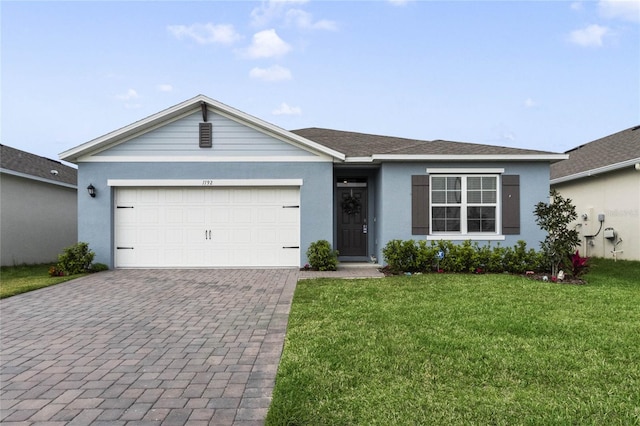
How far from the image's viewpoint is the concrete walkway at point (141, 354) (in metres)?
2.86

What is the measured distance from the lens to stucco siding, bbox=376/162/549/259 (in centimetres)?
985

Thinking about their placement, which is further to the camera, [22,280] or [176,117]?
[176,117]

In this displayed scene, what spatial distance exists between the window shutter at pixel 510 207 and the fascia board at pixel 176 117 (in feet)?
14.1

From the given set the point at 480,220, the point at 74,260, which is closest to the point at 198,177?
the point at 74,260

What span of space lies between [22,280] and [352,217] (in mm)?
8469

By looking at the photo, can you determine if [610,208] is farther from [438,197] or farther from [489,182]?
[438,197]

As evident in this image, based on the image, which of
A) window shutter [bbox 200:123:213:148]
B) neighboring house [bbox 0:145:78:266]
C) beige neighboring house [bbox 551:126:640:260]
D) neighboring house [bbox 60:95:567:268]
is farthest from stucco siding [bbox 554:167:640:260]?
neighboring house [bbox 0:145:78:266]

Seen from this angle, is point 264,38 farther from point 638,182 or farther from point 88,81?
point 638,182

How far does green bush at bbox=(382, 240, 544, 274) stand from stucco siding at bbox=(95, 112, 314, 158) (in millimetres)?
3523

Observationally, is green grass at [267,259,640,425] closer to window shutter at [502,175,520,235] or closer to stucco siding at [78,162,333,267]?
window shutter at [502,175,520,235]

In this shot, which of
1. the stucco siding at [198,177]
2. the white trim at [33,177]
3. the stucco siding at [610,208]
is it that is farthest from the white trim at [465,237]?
the white trim at [33,177]

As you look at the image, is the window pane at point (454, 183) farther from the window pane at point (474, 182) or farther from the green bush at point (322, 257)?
the green bush at point (322, 257)

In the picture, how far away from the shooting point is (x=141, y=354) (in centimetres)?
404

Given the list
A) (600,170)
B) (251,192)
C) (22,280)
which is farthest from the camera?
(600,170)
